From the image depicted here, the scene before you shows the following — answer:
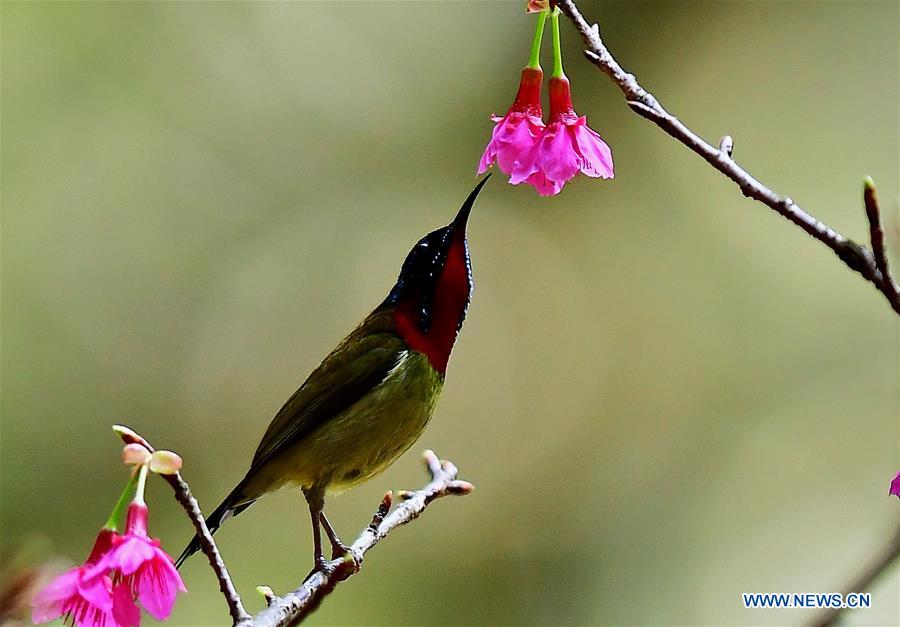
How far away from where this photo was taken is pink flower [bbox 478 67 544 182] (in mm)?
1533

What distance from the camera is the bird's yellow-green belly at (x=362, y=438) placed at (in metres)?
2.33

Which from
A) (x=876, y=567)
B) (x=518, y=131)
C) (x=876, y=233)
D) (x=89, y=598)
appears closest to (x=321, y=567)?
(x=89, y=598)

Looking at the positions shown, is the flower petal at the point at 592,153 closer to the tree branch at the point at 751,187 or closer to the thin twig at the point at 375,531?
the tree branch at the point at 751,187

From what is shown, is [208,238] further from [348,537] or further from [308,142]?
[348,537]

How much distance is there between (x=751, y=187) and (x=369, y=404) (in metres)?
1.37

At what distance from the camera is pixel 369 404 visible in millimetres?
2354

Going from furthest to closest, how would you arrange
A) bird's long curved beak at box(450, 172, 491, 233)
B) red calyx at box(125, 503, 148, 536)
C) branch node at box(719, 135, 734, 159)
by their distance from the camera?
bird's long curved beak at box(450, 172, 491, 233) → red calyx at box(125, 503, 148, 536) → branch node at box(719, 135, 734, 159)

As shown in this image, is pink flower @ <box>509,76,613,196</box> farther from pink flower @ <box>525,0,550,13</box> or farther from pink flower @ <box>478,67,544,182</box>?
pink flower @ <box>525,0,550,13</box>

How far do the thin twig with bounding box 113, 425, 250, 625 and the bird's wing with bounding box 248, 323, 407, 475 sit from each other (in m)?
0.95

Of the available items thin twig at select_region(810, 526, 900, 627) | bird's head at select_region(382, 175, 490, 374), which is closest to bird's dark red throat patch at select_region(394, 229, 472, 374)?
bird's head at select_region(382, 175, 490, 374)

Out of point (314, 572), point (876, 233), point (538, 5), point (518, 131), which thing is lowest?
point (314, 572)

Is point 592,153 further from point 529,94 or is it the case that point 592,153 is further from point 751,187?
point 751,187

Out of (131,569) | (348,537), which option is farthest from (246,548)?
(131,569)

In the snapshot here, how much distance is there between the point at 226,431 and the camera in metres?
5.98
